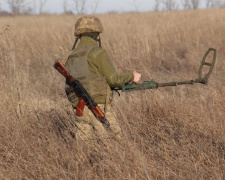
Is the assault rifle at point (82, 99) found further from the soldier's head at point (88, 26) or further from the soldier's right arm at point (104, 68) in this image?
the soldier's head at point (88, 26)

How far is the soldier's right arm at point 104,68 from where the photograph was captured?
8.31 ft

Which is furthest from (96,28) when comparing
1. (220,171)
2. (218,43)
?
(218,43)

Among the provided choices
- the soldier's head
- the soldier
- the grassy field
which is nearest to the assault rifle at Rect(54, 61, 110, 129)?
the soldier

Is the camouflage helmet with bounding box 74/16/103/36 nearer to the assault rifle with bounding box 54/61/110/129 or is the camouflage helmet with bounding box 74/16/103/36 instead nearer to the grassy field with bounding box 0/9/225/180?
the assault rifle with bounding box 54/61/110/129

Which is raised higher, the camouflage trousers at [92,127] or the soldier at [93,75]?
the soldier at [93,75]

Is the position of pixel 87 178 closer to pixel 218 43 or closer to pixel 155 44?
pixel 155 44

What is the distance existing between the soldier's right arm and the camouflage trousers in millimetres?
217

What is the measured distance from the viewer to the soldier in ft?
8.38

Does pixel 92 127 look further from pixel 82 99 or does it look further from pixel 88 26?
pixel 88 26

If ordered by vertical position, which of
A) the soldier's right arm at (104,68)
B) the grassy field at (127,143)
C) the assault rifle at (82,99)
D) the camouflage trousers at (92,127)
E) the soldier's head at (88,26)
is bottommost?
the grassy field at (127,143)

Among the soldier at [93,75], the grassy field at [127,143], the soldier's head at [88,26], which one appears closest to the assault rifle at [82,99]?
the soldier at [93,75]

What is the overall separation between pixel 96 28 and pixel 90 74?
0.32 meters

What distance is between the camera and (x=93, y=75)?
257 cm

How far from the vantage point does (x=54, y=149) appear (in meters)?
2.62
